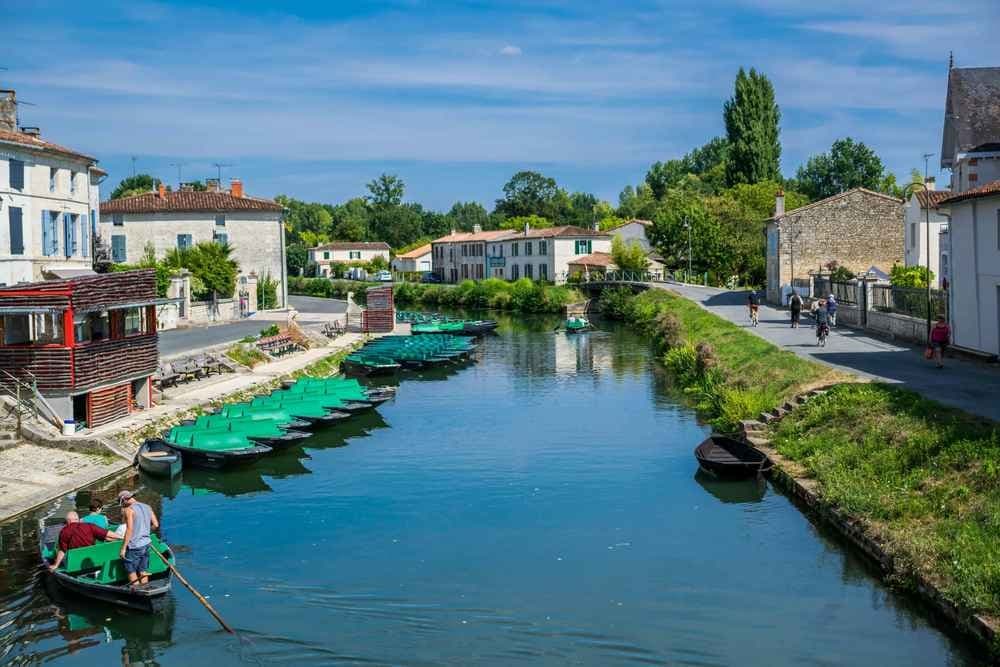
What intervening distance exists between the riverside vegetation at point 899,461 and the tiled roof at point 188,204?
1916 inches

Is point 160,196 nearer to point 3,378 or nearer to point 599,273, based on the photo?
point 599,273

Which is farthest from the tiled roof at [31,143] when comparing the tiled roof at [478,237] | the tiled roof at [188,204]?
the tiled roof at [478,237]

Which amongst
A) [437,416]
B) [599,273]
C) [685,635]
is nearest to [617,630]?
[685,635]

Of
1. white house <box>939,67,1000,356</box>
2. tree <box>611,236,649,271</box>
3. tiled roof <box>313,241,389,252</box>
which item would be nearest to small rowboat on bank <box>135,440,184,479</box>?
white house <box>939,67,1000,356</box>

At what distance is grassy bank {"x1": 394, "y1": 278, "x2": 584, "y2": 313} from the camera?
98.0 m

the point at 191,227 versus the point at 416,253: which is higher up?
the point at 191,227

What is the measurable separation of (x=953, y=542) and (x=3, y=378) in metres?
24.4

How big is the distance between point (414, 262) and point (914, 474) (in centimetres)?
12556

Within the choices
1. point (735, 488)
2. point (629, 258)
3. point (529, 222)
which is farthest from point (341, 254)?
point (735, 488)

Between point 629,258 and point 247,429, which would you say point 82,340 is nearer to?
point 247,429

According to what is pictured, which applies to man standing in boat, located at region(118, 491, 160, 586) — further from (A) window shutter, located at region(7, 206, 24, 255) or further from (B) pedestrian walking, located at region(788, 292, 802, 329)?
(B) pedestrian walking, located at region(788, 292, 802, 329)

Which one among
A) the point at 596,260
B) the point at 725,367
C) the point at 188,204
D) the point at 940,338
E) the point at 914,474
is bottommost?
the point at 914,474

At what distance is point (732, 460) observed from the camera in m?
26.8

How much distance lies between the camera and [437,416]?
1558 inches
